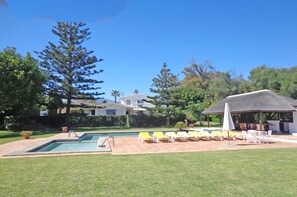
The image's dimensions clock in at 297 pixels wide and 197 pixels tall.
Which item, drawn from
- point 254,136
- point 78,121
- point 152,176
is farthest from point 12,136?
point 254,136

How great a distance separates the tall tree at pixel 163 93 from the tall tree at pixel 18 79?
12978mm

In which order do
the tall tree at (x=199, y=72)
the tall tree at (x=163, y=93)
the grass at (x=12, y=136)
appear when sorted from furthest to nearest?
the tall tree at (x=199, y=72) → the tall tree at (x=163, y=93) → the grass at (x=12, y=136)

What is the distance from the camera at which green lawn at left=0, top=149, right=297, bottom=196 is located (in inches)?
196

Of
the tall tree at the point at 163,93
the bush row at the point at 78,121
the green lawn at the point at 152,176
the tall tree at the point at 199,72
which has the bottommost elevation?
the green lawn at the point at 152,176

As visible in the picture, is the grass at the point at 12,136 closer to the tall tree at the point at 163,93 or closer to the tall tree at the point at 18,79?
the tall tree at the point at 18,79

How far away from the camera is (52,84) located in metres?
29.4

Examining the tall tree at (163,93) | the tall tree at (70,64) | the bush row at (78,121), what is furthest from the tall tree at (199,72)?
Result: the tall tree at (70,64)

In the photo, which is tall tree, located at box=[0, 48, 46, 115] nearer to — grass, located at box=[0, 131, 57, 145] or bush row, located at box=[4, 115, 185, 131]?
grass, located at box=[0, 131, 57, 145]

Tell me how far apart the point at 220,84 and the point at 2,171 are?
40.8m

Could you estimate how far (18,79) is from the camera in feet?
68.5

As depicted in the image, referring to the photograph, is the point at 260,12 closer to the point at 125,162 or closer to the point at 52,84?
the point at 125,162

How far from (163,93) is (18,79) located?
1620 cm

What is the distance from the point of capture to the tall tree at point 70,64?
1161 inches

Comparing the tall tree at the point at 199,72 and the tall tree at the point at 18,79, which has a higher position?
the tall tree at the point at 199,72
